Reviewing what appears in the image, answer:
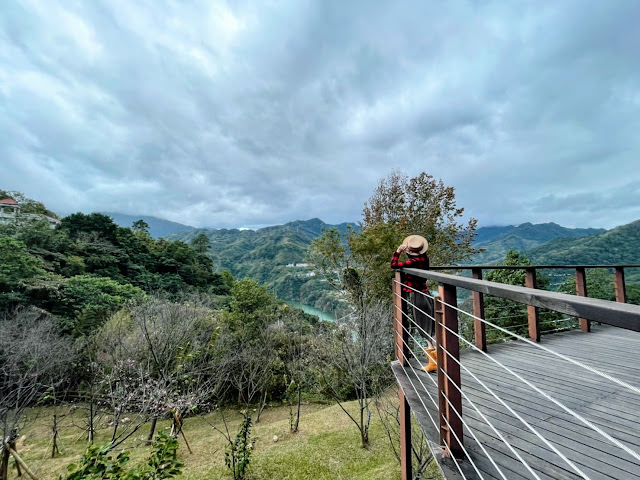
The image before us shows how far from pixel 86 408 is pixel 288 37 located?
1431cm

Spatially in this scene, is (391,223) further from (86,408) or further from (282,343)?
(86,408)

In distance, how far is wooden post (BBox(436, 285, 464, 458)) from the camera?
1.39 meters

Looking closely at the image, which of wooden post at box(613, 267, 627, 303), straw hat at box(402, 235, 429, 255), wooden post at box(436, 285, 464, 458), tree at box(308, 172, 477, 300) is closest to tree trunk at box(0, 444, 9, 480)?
wooden post at box(436, 285, 464, 458)

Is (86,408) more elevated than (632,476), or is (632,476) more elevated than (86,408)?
(632,476)

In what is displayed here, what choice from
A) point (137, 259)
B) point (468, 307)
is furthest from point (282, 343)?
point (137, 259)

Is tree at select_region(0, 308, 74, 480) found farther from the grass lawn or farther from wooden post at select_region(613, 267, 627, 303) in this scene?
wooden post at select_region(613, 267, 627, 303)

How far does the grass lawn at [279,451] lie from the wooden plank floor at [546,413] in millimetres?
3998

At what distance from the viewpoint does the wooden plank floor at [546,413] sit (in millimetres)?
1374

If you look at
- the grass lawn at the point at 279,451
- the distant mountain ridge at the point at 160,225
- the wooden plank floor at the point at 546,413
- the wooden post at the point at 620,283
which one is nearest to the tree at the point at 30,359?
the grass lawn at the point at 279,451

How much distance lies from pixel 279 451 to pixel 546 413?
6601mm

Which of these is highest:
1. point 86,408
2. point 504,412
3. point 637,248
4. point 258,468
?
point 637,248

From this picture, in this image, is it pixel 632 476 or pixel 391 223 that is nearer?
pixel 632 476

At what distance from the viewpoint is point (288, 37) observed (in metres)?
8.57

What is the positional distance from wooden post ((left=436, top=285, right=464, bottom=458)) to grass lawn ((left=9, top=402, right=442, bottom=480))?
4846 millimetres
